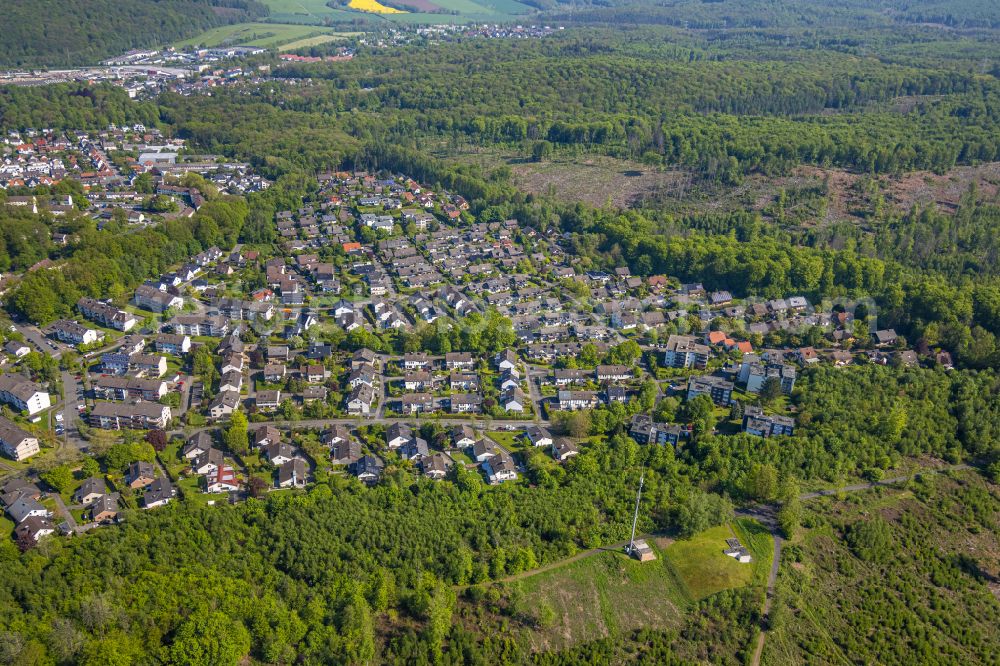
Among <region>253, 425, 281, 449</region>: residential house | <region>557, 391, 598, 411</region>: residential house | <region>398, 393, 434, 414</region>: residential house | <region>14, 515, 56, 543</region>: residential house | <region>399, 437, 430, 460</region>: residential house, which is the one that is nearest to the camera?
<region>14, 515, 56, 543</region>: residential house

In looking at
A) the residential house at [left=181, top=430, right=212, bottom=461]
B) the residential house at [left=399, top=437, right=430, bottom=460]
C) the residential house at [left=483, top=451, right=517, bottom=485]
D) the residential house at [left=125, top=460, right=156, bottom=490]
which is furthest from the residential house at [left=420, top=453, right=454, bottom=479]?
the residential house at [left=125, top=460, right=156, bottom=490]

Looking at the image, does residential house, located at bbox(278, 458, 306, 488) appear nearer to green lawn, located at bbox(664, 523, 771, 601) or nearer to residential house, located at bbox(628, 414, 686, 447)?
residential house, located at bbox(628, 414, 686, 447)

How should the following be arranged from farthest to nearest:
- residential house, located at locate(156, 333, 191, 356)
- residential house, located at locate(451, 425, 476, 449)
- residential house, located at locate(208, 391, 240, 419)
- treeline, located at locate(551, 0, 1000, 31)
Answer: treeline, located at locate(551, 0, 1000, 31)
residential house, located at locate(156, 333, 191, 356)
residential house, located at locate(208, 391, 240, 419)
residential house, located at locate(451, 425, 476, 449)

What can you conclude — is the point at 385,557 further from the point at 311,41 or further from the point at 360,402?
the point at 311,41

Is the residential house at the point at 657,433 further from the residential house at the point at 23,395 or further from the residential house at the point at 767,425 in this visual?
the residential house at the point at 23,395

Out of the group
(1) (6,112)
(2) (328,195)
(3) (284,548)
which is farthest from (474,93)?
(3) (284,548)

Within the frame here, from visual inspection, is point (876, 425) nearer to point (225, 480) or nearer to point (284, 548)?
point (284, 548)

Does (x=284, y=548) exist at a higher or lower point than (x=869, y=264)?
lower

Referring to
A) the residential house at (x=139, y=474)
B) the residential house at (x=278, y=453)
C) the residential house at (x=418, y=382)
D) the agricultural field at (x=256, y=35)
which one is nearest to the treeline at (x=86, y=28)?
the agricultural field at (x=256, y=35)
